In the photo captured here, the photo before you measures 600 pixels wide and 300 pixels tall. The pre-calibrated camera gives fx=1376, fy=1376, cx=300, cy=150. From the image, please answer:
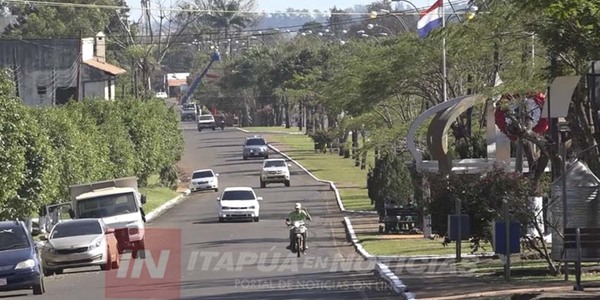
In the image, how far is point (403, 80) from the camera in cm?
5316

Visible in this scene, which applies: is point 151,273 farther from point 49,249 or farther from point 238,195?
point 238,195

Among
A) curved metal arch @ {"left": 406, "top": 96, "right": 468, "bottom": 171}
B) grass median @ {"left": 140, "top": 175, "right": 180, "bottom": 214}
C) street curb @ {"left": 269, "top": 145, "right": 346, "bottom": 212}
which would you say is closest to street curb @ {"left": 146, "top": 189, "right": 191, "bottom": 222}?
grass median @ {"left": 140, "top": 175, "right": 180, "bottom": 214}

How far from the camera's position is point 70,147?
49750mm

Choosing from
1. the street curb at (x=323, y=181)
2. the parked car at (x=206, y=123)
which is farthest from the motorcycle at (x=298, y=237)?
the parked car at (x=206, y=123)

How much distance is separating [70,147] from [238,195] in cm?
820

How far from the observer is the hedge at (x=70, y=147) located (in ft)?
123

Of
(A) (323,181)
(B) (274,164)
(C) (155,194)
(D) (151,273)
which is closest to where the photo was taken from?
(D) (151,273)

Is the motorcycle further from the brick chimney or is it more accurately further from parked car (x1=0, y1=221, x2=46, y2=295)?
the brick chimney

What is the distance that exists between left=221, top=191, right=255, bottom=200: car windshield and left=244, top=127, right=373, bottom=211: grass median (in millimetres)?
6625

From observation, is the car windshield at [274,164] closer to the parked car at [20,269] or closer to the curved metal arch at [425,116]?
the curved metal arch at [425,116]

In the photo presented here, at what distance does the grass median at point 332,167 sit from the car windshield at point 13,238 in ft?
104

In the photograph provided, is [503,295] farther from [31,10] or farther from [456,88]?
[31,10]

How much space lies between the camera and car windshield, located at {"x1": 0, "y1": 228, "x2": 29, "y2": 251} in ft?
95.0

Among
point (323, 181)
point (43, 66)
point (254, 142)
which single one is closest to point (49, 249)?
point (323, 181)
